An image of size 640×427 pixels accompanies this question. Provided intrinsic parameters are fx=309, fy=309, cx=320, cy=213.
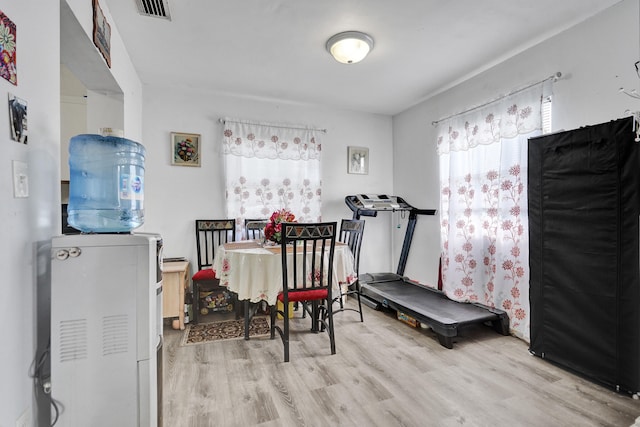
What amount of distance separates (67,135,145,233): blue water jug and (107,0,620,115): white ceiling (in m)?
1.33

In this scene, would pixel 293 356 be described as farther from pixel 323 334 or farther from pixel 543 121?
pixel 543 121

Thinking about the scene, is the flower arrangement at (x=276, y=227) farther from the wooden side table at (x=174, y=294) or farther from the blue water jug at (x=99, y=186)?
the blue water jug at (x=99, y=186)

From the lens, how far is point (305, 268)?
7.77 feet

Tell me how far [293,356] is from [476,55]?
311 centimetres

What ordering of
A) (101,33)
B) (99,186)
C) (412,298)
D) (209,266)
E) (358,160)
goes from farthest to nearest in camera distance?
(358,160)
(209,266)
(412,298)
(101,33)
(99,186)

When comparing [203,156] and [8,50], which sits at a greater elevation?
[203,156]

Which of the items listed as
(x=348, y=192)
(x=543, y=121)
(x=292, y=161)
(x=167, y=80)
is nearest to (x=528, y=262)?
(x=543, y=121)

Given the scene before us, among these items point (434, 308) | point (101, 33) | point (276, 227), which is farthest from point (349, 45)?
point (434, 308)

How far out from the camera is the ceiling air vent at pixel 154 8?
6.89ft

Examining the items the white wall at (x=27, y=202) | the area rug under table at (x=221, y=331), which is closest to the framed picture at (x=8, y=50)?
the white wall at (x=27, y=202)

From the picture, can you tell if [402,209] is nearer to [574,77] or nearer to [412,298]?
[412,298]

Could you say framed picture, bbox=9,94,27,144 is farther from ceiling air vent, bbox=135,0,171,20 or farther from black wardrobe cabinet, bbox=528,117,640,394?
black wardrobe cabinet, bbox=528,117,640,394

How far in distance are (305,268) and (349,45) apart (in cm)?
185

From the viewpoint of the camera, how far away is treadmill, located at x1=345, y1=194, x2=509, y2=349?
2.69 m
